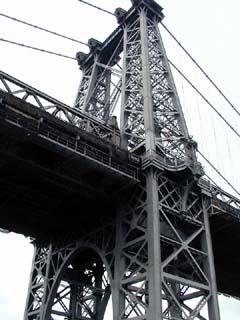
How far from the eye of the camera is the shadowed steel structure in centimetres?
2134

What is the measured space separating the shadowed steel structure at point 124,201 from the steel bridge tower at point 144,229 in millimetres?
66

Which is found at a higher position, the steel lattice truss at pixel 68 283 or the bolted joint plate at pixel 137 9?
the bolted joint plate at pixel 137 9

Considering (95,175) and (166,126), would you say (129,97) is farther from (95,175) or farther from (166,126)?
(95,175)

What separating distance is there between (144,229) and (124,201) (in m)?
2.63

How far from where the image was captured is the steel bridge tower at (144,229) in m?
21.6

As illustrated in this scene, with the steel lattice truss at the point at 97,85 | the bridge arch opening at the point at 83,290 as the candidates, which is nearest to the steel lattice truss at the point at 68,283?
the bridge arch opening at the point at 83,290

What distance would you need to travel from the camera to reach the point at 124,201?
2420 cm

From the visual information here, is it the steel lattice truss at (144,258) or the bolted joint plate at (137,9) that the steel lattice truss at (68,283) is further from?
the bolted joint plate at (137,9)

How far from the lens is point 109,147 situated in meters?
23.2

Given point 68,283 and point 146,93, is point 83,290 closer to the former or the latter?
point 68,283

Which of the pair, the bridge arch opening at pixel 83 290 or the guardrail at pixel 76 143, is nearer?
the guardrail at pixel 76 143

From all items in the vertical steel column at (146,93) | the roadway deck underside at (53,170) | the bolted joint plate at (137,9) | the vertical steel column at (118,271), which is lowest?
the vertical steel column at (118,271)

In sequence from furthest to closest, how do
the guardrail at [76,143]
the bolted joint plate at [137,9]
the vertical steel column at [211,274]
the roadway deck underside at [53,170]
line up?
the bolted joint plate at [137,9], the vertical steel column at [211,274], the roadway deck underside at [53,170], the guardrail at [76,143]

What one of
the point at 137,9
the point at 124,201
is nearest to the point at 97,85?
the point at 137,9
